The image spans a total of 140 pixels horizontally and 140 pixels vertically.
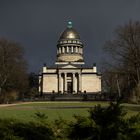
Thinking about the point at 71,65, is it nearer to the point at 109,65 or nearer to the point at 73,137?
the point at 109,65

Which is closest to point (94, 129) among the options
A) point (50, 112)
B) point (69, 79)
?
point (50, 112)

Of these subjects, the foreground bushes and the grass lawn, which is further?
the grass lawn

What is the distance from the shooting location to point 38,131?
8070 millimetres

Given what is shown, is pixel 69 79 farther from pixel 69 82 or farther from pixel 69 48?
pixel 69 48

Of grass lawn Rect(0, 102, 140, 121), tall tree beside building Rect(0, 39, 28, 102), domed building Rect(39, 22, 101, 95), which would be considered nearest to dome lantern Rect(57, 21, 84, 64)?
domed building Rect(39, 22, 101, 95)

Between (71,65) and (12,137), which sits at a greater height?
(71,65)

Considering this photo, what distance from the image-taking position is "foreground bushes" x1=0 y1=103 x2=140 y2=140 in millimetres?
7598

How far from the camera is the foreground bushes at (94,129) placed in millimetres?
7598

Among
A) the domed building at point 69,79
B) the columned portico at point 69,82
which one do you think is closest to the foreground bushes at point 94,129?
the domed building at point 69,79

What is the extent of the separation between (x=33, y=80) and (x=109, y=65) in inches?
2558

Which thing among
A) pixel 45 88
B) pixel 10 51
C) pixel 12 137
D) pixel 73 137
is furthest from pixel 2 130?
pixel 45 88

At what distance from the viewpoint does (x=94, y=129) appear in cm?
788

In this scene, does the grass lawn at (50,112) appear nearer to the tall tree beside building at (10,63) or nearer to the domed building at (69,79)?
the tall tree beside building at (10,63)

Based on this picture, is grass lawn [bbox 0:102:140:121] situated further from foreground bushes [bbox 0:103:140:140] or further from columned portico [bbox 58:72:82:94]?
columned portico [bbox 58:72:82:94]
